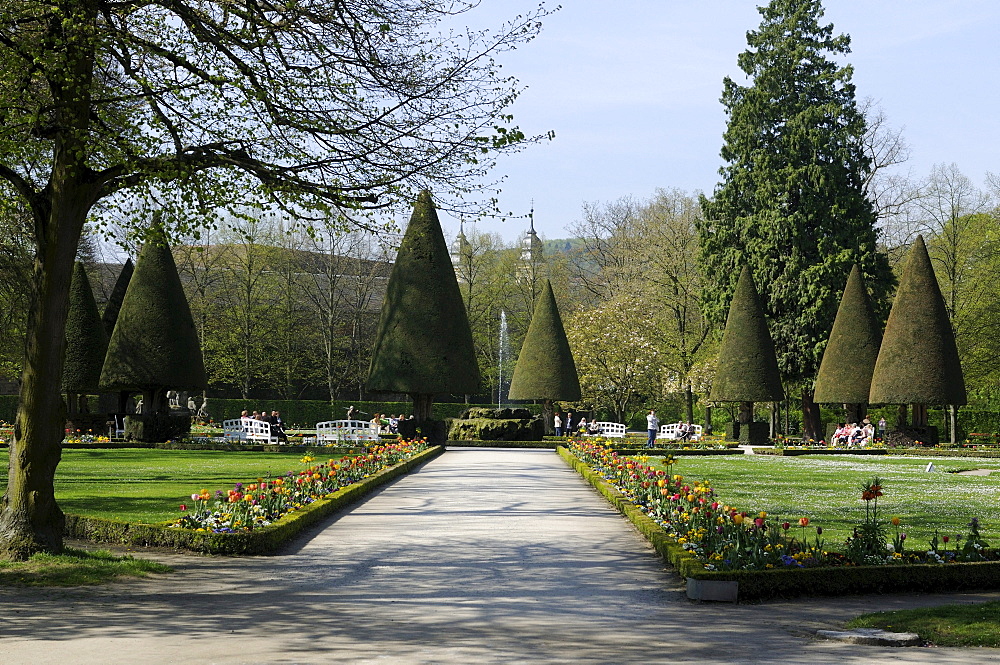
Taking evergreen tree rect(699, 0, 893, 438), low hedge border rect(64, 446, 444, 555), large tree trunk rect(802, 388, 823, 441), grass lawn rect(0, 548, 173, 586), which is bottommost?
grass lawn rect(0, 548, 173, 586)

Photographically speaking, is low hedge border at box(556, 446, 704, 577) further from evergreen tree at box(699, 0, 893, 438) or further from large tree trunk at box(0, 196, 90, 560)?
evergreen tree at box(699, 0, 893, 438)

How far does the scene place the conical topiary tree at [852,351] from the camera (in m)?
35.6

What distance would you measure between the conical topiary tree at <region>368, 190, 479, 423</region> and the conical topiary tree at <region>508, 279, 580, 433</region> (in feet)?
23.3

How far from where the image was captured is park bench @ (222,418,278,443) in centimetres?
3341

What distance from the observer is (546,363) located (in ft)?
124

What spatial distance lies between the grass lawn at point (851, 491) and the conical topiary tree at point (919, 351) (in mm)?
4525

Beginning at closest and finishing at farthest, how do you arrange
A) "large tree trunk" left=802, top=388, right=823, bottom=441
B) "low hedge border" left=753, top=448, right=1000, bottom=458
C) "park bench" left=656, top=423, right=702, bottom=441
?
1. "low hedge border" left=753, top=448, right=1000, bottom=458
2. "park bench" left=656, top=423, right=702, bottom=441
3. "large tree trunk" left=802, top=388, right=823, bottom=441

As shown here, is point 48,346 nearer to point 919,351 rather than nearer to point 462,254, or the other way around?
point 919,351

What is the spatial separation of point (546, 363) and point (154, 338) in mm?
14016

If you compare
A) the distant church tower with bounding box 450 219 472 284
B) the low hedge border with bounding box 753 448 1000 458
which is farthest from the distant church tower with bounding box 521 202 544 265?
the low hedge border with bounding box 753 448 1000 458

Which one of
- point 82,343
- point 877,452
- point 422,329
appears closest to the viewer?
point 422,329

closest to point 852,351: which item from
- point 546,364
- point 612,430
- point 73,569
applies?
point 612,430

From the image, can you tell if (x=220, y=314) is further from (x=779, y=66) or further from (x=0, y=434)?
(x=779, y=66)

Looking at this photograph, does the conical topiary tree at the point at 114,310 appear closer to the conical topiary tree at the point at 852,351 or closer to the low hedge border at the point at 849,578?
the conical topiary tree at the point at 852,351
